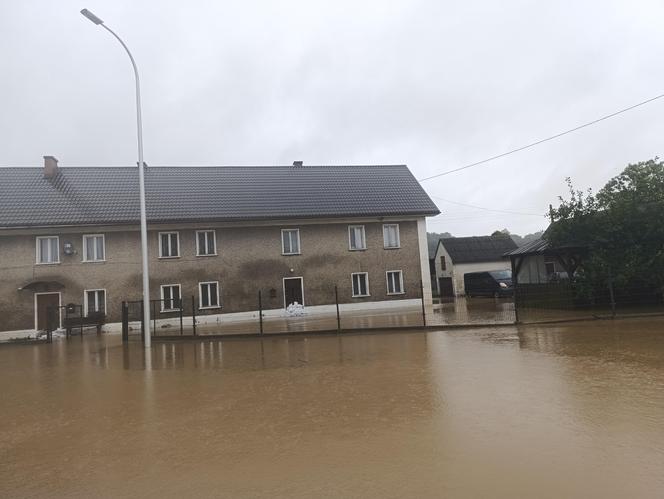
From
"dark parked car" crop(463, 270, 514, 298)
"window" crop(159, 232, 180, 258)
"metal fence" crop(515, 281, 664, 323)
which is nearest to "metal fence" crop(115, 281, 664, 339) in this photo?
"metal fence" crop(515, 281, 664, 323)

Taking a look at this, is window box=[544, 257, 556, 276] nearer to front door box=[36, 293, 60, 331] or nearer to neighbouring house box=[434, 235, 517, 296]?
neighbouring house box=[434, 235, 517, 296]

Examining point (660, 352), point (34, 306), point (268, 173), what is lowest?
point (660, 352)

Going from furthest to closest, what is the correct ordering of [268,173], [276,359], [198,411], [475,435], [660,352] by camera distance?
[268,173]
[276,359]
[660,352]
[198,411]
[475,435]

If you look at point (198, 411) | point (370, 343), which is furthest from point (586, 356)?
point (198, 411)

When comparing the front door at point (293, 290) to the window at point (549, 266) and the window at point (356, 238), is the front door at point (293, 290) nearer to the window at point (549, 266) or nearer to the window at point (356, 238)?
the window at point (356, 238)

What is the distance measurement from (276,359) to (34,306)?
17495mm

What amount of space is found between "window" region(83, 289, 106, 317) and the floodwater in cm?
1323

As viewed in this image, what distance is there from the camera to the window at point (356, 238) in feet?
86.6

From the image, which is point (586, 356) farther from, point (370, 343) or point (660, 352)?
point (370, 343)

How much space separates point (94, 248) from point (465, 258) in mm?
29654

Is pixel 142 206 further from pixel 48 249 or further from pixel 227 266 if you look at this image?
pixel 48 249

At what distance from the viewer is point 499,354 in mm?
9320

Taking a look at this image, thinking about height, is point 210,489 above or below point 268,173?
below

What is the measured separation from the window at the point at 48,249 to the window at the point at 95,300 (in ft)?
7.38
